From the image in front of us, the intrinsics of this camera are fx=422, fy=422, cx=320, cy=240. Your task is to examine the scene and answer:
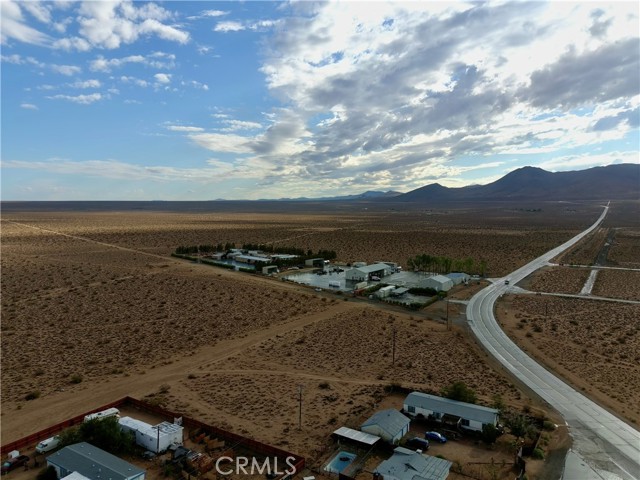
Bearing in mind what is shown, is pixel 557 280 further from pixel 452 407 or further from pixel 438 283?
pixel 452 407

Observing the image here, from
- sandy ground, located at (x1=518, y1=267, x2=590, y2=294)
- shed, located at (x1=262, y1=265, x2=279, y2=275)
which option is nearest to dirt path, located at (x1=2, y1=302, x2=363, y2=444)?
shed, located at (x1=262, y1=265, x2=279, y2=275)

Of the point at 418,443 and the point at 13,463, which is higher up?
the point at 13,463

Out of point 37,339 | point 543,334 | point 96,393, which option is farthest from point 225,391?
point 543,334

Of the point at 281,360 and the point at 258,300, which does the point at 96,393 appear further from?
the point at 258,300

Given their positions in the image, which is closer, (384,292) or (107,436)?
(107,436)

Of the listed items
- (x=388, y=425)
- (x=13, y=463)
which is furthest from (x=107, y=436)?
(x=388, y=425)

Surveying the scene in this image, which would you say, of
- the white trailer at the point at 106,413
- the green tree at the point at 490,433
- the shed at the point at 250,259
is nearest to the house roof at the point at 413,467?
the green tree at the point at 490,433

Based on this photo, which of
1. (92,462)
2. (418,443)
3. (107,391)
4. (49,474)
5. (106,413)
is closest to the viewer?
(92,462)
